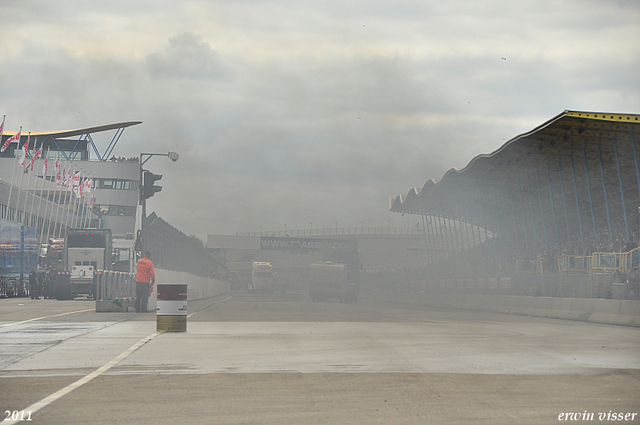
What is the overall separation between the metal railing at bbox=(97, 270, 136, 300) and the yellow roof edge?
19542 millimetres

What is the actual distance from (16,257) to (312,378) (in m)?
39.2

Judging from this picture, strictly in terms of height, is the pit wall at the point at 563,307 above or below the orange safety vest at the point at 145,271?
below

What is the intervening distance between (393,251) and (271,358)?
116m

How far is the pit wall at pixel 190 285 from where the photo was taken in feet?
88.4

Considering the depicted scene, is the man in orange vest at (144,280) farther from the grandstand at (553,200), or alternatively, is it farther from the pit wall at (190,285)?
the grandstand at (553,200)

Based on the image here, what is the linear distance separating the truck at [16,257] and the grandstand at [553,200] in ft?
82.5

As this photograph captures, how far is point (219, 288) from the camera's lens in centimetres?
6738

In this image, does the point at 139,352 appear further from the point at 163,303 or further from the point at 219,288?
the point at 219,288

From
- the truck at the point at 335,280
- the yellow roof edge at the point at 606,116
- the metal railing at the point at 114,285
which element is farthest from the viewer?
the truck at the point at 335,280

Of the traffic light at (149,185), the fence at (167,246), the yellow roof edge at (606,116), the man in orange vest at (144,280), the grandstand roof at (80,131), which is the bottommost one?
the man in orange vest at (144,280)

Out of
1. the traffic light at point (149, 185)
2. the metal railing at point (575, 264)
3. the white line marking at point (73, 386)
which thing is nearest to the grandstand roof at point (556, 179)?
the metal railing at point (575, 264)

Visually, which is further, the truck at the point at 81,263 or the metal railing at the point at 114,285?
the truck at the point at 81,263

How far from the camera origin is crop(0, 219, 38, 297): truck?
138 ft

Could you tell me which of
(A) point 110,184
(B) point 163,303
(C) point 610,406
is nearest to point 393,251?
(A) point 110,184
